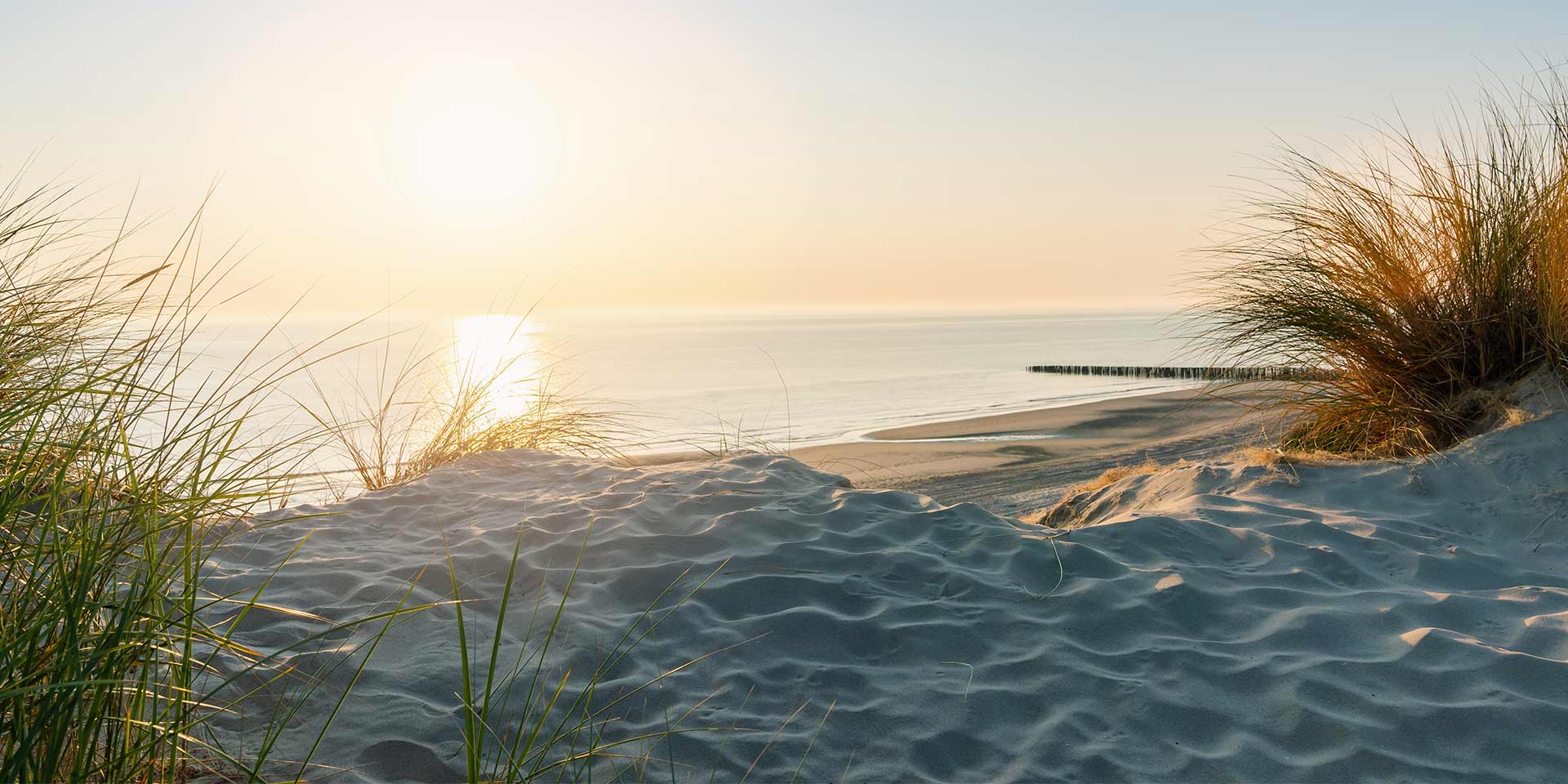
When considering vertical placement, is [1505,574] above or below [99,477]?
below

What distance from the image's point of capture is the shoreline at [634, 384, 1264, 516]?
27.0ft

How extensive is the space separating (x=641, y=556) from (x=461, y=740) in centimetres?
125

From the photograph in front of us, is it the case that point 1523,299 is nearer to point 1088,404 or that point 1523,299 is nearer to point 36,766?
point 36,766

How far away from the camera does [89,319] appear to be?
3090 millimetres

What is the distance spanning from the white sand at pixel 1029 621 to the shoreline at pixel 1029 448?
2.14 meters

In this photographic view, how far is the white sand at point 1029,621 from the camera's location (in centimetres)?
227

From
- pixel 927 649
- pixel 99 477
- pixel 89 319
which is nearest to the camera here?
pixel 99 477

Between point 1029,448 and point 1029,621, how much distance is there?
855 cm

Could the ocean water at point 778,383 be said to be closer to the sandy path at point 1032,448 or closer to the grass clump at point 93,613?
the sandy path at point 1032,448

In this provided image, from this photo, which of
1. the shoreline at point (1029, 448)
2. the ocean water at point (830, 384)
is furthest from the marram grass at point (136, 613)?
the shoreline at point (1029, 448)

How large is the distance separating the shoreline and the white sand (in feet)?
7.03

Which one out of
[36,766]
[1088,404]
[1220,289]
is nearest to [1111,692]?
[36,766]

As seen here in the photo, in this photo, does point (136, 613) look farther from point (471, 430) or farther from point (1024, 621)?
point (471, 430)

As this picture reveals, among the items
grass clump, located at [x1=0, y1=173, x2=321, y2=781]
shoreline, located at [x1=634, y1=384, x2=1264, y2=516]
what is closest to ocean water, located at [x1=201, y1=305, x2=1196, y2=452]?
shoreline, located at [x1=634, y1=384, x2=1264, y2=516]
